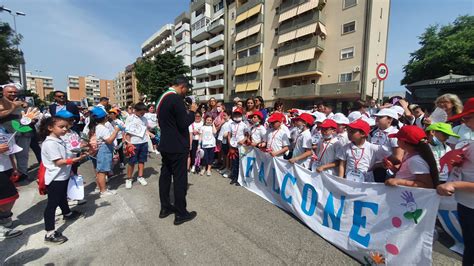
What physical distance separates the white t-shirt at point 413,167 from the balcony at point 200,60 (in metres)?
39.1

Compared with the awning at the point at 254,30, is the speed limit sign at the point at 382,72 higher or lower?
lower

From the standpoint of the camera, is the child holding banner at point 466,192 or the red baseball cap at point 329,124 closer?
the child holding banner at point 466,192

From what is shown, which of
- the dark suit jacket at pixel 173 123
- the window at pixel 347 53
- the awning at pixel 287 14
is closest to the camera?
the dark suit jacket at pixel 173 123

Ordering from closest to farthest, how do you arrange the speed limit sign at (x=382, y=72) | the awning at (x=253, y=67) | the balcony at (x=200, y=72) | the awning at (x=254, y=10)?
the speed limit sign at (x=382, y=72) → the awning at (x=254, y=10) → the awning at (x=253, y=67) → the balcony at (x=200, y=72)

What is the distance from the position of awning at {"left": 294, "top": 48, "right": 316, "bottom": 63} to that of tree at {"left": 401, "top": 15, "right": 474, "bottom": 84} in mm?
10863

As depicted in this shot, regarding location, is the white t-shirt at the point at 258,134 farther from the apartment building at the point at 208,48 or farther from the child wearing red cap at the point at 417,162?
the apartment building at the point at 208,48

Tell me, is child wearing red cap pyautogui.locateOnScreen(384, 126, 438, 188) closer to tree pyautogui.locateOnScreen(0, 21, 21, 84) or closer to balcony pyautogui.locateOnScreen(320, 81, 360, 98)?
balcony pyautogui.locateOnScreen(320, 81, 360, 98)

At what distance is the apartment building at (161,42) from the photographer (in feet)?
176

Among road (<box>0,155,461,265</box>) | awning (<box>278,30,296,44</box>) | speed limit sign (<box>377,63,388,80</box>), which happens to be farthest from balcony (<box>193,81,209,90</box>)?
road (<box>0,155,461,265</box>)

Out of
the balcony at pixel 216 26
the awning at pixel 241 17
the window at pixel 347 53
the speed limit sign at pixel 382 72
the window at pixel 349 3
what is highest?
the balcony at pixel 216 26

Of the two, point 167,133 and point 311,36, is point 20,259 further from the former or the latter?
point 311,36

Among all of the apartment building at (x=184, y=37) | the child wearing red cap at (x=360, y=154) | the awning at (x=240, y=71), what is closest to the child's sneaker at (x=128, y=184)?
the child wearing red cap at (x=360, y=154)

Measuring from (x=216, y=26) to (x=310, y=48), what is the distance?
1901 cm

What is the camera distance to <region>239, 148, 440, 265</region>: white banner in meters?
2.03
